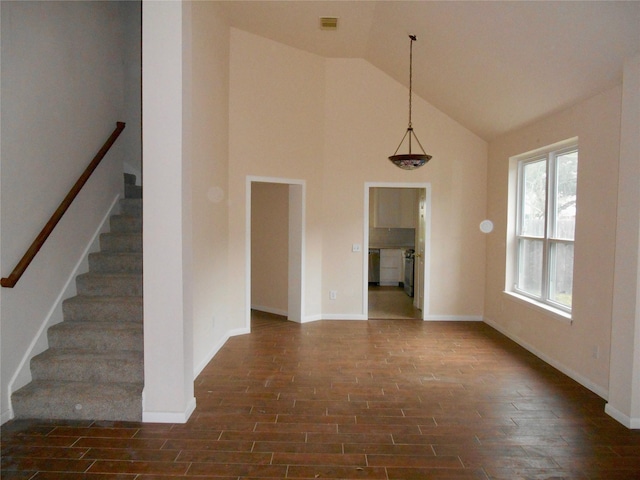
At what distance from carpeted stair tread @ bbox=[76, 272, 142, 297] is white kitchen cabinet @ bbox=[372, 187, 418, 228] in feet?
21.0

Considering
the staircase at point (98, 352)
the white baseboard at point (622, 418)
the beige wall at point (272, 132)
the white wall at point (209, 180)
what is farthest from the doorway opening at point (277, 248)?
the white baseboard at point (622, 418)

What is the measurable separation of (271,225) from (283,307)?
1376 mm

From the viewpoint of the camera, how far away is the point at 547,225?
16.4ft

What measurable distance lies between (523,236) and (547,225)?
28.7 inches

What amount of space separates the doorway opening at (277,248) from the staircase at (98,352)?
7.95ft

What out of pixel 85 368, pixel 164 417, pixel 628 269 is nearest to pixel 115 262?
pixel 85 368

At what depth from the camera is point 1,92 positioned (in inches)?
124

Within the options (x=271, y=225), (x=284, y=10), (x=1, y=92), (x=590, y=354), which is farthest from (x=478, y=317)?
(x=1, y=92)

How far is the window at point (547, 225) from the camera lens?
15.2 ft

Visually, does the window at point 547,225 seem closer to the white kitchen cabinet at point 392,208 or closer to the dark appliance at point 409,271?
the dark appliance at point 409,271

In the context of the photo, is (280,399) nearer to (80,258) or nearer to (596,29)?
(80,258)

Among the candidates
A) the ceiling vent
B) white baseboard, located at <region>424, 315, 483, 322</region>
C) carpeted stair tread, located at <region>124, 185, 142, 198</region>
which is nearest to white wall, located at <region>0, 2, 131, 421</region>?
carpeted stair tread, located at <region>124, 185, 142, 198</region>

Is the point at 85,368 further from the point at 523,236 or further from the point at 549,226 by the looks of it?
the point at 523,236

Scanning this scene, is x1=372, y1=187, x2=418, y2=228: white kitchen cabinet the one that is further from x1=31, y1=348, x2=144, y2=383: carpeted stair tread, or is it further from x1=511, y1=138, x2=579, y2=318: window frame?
x1=31, y1=348, x2=144, y2=383: carpeted stair tread
